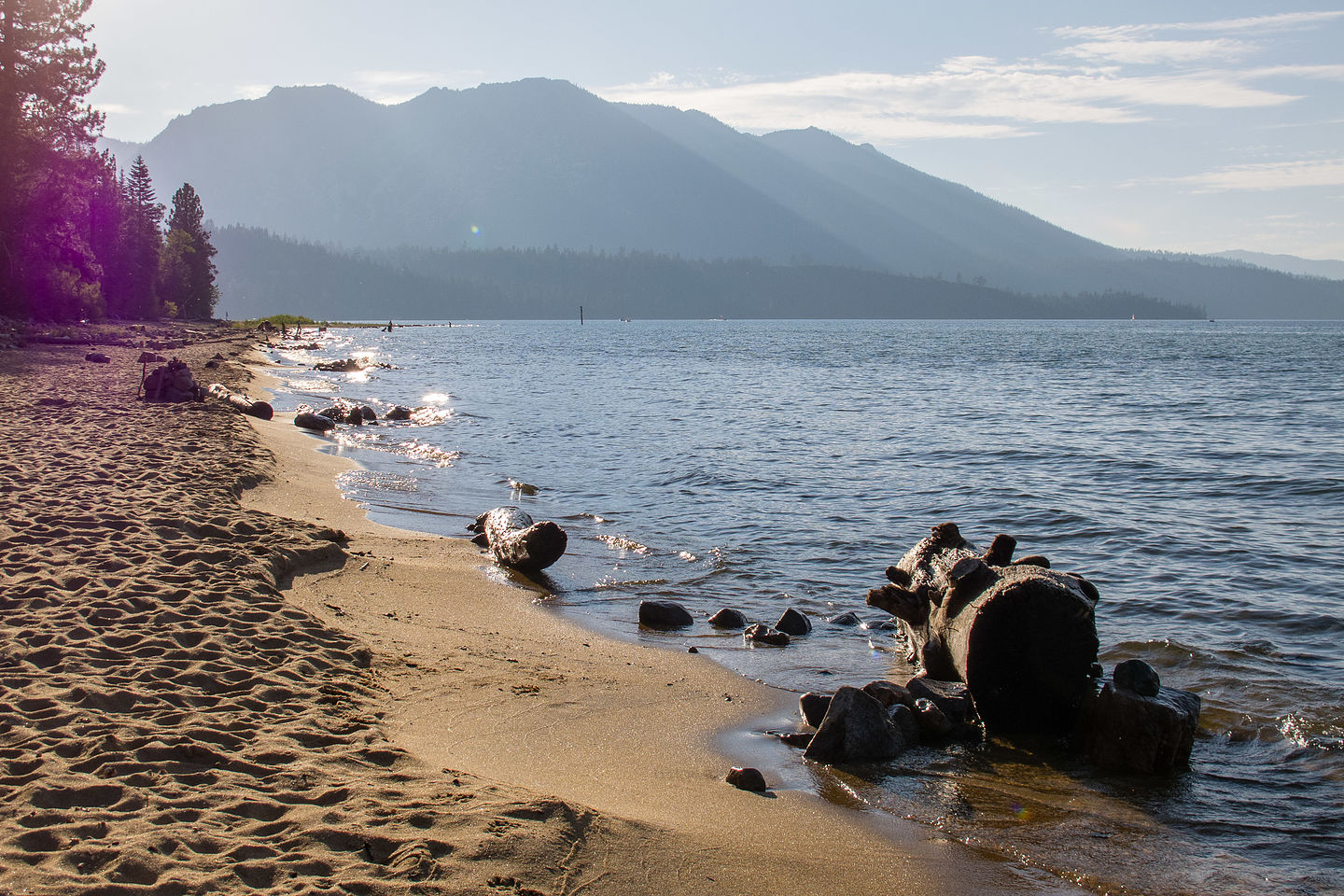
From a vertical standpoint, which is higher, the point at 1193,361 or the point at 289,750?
the point at 1193,361

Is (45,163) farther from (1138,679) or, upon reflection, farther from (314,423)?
(1138,679)

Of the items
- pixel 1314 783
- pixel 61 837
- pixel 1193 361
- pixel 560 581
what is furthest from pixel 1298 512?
pixel 1193 361

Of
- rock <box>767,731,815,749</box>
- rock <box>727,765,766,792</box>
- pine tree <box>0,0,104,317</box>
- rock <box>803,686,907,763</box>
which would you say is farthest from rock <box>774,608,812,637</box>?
pine tree <box>0,0,104,317</box>

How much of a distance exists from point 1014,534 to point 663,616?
25.9 feet

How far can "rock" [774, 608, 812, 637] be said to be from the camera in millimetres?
10109

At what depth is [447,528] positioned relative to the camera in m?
14.7

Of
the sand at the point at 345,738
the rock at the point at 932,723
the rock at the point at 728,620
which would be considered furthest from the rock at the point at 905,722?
the rock at the point at 728,620

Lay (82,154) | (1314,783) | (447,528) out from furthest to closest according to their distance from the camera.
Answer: (82,154) < (447,528) < (1314,783)

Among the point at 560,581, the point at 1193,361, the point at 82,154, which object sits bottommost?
the point at 560,581

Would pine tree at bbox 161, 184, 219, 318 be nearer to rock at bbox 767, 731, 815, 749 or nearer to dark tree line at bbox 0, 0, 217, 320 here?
dark tree line at bbox 0, 0, 217, 320

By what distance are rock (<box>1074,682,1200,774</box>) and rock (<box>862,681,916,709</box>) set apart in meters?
1.42

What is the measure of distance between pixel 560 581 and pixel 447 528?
135 inches

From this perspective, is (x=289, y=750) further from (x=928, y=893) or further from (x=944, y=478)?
(x=944, y=478)

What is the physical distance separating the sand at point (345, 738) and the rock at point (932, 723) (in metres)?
1.22
